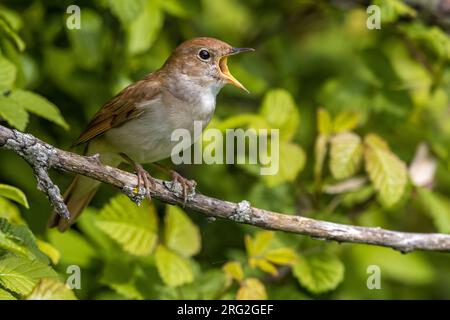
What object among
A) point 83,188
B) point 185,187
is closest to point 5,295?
point 185,187

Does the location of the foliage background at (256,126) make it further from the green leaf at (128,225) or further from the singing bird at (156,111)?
the singing bird at (156,111)

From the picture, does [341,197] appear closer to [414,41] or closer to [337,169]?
[337,169]

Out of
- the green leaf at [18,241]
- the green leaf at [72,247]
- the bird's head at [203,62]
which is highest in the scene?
the bird's head at [203,62]

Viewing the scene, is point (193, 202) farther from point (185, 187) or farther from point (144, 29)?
point (144, 29)

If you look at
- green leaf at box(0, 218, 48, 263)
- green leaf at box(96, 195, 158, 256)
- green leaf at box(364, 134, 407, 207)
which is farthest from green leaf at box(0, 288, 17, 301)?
green leaf at box(364, 134, 407, 207)

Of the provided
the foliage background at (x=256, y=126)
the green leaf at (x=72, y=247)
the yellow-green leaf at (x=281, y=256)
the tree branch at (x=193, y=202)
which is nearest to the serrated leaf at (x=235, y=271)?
the foliage background at (x=256, y=126)

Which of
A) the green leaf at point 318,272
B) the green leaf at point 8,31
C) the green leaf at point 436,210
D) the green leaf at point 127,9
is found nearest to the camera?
the green leaf at point 8,31
